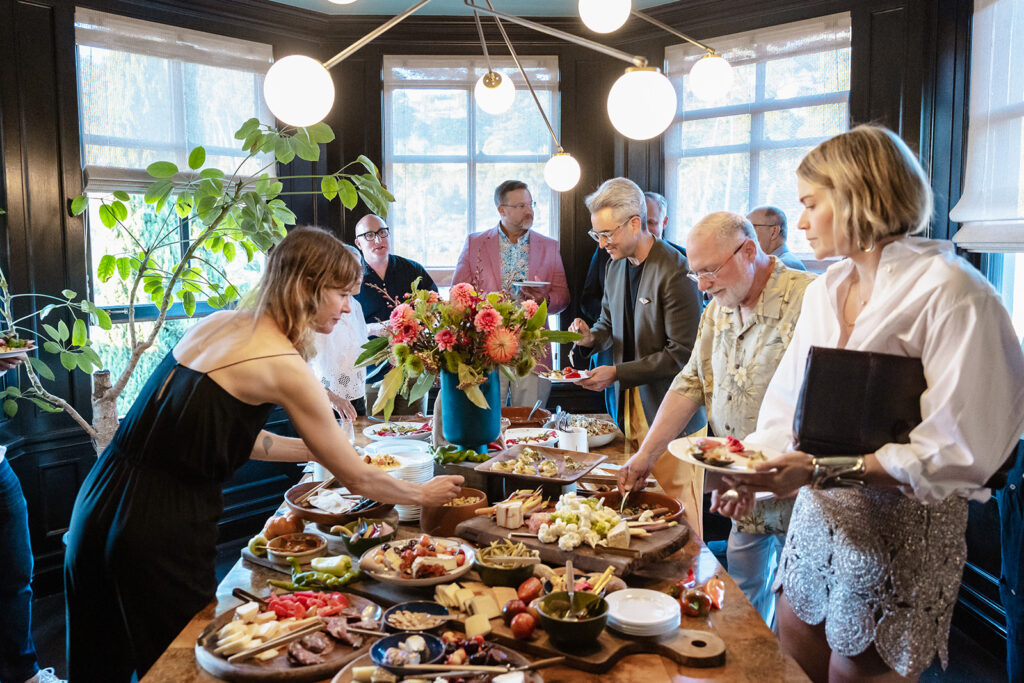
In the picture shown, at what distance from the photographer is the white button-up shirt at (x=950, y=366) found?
58.3 inches

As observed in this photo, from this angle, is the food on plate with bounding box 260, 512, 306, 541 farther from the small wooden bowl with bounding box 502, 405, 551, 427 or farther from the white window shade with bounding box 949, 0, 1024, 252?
the white window shade with bounding box 949, 0, 1024, 252

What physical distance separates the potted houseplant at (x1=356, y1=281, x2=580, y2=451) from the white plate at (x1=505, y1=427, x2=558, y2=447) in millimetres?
356

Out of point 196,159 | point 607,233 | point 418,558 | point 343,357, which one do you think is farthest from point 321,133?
point 418,558

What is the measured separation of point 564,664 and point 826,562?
0.65 metres

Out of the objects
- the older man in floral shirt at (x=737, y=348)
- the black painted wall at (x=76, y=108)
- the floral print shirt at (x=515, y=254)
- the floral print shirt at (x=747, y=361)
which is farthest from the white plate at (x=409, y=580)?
the floral print shirt at (x=515, y=254)

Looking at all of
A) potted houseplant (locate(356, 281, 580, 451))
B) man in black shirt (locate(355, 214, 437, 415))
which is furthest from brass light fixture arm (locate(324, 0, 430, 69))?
man in black shirt (locate(355, 214, 437, 415))

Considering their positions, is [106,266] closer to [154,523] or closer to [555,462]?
[154,523]

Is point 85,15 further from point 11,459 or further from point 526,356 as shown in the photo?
point 526,356

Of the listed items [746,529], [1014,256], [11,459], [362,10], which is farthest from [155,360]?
[1014,256]

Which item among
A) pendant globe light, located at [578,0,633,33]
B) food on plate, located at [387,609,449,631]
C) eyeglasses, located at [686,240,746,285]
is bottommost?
food on plate, located at [387,609,449,631]

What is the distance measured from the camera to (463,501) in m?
2.10

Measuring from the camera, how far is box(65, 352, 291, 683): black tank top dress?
1804 millimetres

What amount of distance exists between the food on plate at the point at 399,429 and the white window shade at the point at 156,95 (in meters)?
2.19

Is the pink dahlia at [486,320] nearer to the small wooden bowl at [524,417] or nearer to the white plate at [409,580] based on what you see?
the white plate at [409,580]
